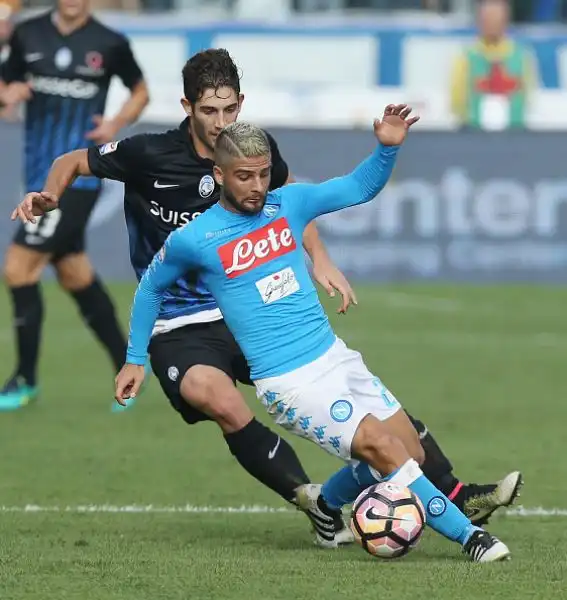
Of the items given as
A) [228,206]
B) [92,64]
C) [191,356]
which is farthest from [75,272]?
[228,206]

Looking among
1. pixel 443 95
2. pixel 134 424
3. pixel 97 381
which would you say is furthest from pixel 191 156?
pixel 443 95

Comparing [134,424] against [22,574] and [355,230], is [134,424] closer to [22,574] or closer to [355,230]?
[22,574]

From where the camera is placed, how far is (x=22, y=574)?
19.1ft

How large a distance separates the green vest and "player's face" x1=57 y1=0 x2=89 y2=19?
817cm

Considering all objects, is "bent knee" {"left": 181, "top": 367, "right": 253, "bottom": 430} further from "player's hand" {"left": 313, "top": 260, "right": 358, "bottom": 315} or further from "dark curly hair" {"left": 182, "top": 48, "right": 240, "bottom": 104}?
"dark curly hair" {"left": 182, "top": 48, "right": 240, "bottom": 104}

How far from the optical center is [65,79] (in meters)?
10.4

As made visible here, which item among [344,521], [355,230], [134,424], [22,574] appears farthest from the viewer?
[355,230]

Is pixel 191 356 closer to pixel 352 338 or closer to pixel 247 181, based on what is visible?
pixel 247 181

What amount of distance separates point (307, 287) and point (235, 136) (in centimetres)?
63

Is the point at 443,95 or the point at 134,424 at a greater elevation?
the point at 443,95

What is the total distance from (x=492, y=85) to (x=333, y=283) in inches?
466

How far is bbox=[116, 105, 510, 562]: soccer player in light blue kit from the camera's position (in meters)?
6.23

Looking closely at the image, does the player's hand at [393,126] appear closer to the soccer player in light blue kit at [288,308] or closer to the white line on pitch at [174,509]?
the soccer player in light blue kit at [288,308]

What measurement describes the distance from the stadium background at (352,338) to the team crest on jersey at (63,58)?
79.7 inches
